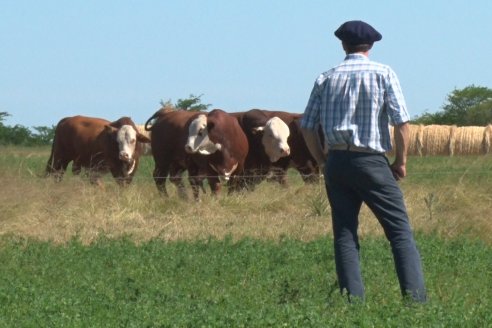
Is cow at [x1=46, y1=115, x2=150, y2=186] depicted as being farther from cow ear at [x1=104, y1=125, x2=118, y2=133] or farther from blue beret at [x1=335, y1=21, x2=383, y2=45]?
blue beret at [x1=335, y1=21, x2=383, y2=45]

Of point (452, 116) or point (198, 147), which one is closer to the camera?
point (198, 147)

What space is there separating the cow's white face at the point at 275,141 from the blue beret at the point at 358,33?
13.9 m

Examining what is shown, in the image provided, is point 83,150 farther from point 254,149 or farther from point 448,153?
point 448,153

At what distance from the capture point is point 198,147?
21531 mm

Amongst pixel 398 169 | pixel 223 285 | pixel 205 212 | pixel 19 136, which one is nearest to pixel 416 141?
pixel 19 136

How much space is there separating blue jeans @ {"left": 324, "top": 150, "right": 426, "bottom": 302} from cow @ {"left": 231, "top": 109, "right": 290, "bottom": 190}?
1351 centimetres

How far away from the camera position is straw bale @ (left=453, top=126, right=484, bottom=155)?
5531cm

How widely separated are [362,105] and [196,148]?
12632 millimetres

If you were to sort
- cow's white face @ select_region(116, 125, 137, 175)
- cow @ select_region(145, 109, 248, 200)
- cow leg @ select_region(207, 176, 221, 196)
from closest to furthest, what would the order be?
→ cow leg @ select_region(207, 176, 221, 196), cow @ select_region(145, 109, 248, 200), cow's white face @ select_region(116, 125, 137, 175)

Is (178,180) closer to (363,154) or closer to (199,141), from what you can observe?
(199,141)

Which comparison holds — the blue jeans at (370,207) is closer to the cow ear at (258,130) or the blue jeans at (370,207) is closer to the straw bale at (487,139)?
the cow ear at (258,130)

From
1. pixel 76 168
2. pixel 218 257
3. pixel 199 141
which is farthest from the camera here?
pixel 76 168

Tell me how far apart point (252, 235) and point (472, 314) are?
671 cm

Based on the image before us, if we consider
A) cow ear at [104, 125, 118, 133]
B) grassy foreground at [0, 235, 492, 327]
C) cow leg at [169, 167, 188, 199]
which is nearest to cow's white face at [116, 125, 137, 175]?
cow ear at [104, 125, 118, 133]
